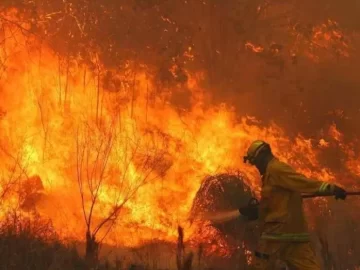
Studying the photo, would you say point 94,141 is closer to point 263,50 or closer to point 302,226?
point 263,50

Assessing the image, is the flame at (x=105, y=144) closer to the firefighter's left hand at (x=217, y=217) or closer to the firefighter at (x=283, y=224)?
the firefighter's left hand at (x=217, y=217)

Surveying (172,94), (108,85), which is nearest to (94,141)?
(108,85)

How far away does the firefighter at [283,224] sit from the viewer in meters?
7.09

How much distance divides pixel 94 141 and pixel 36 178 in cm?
172

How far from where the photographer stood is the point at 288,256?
7.20 metres

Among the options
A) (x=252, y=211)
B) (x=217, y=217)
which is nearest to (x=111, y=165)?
(x=217, y=217)

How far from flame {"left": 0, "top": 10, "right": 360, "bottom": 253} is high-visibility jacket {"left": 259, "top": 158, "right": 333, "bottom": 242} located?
20.9 feet

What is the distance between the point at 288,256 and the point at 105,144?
857cm

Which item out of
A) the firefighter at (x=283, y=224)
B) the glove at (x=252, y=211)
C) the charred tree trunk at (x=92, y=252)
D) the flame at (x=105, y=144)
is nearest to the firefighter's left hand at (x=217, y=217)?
the flame at (x=105, y=144)

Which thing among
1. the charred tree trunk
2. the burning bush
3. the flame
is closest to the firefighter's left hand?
the burning bush

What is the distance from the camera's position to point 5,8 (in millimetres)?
15688

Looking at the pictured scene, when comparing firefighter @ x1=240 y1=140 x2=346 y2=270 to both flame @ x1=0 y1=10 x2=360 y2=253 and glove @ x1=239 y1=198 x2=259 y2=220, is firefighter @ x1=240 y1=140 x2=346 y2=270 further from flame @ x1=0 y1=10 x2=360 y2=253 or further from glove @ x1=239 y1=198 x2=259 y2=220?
flame @ x1=0 y1=10 x2=360 y2=253

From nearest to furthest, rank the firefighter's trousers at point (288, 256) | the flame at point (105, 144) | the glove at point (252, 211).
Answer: the firefighter's trousers at point (288, 256) → the glove at point (252, 211) → the flame at point (105, 144)

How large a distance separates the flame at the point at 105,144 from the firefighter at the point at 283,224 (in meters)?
6.32
